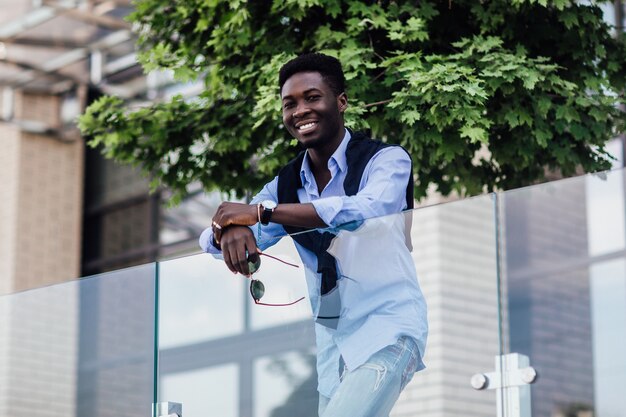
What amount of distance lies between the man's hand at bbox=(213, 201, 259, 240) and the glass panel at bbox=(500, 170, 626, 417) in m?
0.88

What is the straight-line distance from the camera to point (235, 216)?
471 cm

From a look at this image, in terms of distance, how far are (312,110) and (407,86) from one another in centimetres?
209

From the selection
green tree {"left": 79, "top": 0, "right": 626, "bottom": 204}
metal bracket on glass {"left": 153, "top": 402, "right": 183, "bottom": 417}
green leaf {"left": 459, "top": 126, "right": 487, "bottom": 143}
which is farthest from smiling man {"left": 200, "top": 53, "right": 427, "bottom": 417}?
green tree {"left": 79, "top": 0, "right": 626, "bottom": 204}

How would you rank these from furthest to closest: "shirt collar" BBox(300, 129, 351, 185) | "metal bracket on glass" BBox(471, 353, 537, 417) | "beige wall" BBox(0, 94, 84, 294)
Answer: "beige wall" BBox(0, 94, 84, 294) → "shirt collar" BBox(300, 129, 351, 185) → "metal bracket on glass" BBox(471, 353, 537, 417)

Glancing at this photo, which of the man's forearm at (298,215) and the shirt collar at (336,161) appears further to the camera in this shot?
the shirt collar at (336,161)

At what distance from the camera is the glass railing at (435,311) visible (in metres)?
4.36

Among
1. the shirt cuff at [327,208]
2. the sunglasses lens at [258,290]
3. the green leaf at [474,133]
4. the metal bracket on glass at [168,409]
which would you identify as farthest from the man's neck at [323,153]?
the green leaf at [474,133]

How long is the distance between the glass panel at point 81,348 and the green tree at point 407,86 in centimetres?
167

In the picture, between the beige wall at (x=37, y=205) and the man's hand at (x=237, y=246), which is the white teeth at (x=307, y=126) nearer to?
the man's hand at (x=237, y=246)

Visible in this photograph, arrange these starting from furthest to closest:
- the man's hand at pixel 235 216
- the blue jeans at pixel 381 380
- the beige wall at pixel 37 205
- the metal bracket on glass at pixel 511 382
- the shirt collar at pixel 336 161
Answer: the beige wall at pixel 37 205, the shirt collar at pixel 336 161, the man's hand at pixel 235 216, the blue jeans at pixel 381 380, the metal bracket on glass at pixel 511 382

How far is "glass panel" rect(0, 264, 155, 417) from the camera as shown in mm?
5645

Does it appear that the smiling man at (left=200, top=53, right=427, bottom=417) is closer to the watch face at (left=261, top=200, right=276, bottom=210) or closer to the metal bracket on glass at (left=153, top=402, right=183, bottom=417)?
the watch face at (left=261, top=200, right=276, bottom=210)

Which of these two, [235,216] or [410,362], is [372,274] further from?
[235,216]

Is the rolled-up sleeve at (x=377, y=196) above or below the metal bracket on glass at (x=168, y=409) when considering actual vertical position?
above
